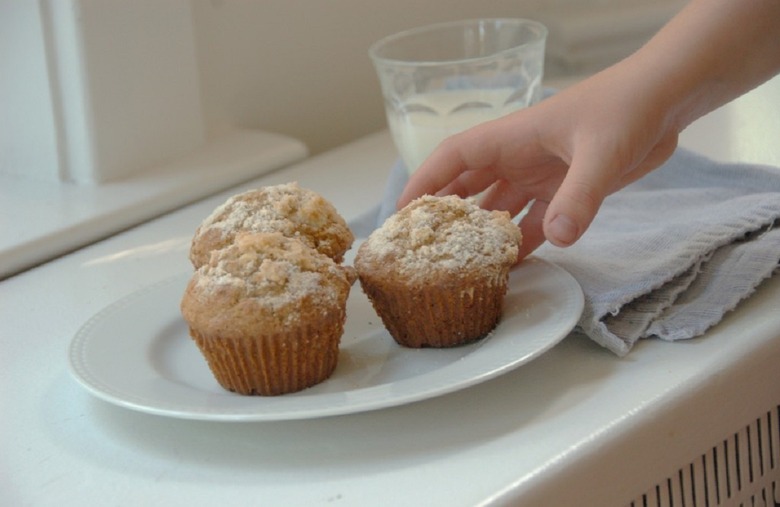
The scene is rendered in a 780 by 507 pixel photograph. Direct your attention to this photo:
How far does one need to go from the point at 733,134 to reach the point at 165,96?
2.48 feet

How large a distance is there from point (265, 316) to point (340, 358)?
0.10 metres

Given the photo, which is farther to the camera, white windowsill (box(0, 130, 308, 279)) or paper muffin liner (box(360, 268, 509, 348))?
white windowsill (box(0, 130, 308, 279))

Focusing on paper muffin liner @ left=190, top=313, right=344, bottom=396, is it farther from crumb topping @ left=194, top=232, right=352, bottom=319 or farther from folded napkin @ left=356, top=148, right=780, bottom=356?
folded napkin @ left=356, top=148, right=780, bottom=356

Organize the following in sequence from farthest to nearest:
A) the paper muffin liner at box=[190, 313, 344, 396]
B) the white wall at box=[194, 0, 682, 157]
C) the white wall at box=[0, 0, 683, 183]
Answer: the white wall at box=[194, 0, 682, 157]
the white wall at box=[0, 0, 683, 183]
the paper muffin liner at box=[190, 313, 344, 396]

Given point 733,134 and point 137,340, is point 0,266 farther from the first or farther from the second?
point 733,134

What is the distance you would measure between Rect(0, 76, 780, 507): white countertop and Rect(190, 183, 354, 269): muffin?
170 millimetres

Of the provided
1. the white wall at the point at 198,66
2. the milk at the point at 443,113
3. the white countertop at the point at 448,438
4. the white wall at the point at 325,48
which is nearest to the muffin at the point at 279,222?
the white countertop at the point at 448,438

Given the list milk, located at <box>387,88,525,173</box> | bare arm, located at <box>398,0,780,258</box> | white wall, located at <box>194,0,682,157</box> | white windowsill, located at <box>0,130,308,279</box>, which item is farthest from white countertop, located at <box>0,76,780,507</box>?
white wall, located at <box>194,0,682,157</box>

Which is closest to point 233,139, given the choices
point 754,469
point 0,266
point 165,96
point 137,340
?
point 165,96

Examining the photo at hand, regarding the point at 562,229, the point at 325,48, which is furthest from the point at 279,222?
the point at 325,48

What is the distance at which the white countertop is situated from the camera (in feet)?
2.29

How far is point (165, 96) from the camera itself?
1.45m

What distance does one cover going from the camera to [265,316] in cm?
81

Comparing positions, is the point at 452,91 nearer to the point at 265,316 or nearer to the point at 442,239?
the point at 442,239
